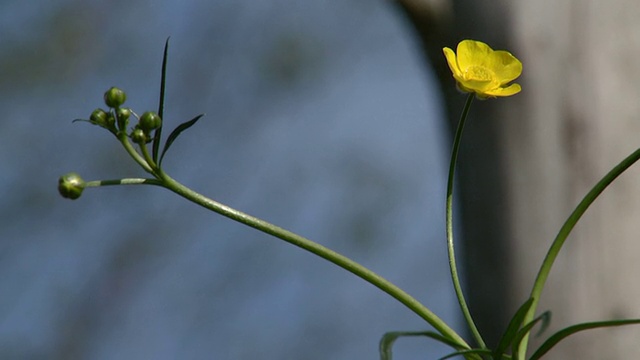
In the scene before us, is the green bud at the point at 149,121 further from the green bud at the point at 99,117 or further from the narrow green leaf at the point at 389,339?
the narrow green leaf at the point at 389,339

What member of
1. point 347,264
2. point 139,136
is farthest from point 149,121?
point 347,264

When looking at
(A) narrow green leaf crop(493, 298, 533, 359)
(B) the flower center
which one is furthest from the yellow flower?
(A) narrow green leaf crop(493, 298, 533, 359)

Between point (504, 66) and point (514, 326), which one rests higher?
point (504, 66)

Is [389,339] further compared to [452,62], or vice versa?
[452,62]

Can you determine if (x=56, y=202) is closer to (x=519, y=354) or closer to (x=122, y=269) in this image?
(x=122, y=269)

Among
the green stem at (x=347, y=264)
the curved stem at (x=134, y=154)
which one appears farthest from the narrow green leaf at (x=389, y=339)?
the curved stem at (x=134, y=154)

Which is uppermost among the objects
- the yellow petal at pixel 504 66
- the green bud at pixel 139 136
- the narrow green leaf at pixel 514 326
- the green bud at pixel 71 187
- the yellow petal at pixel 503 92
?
the yellow petal at pixel 504 66

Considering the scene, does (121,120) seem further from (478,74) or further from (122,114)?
(478,74)
